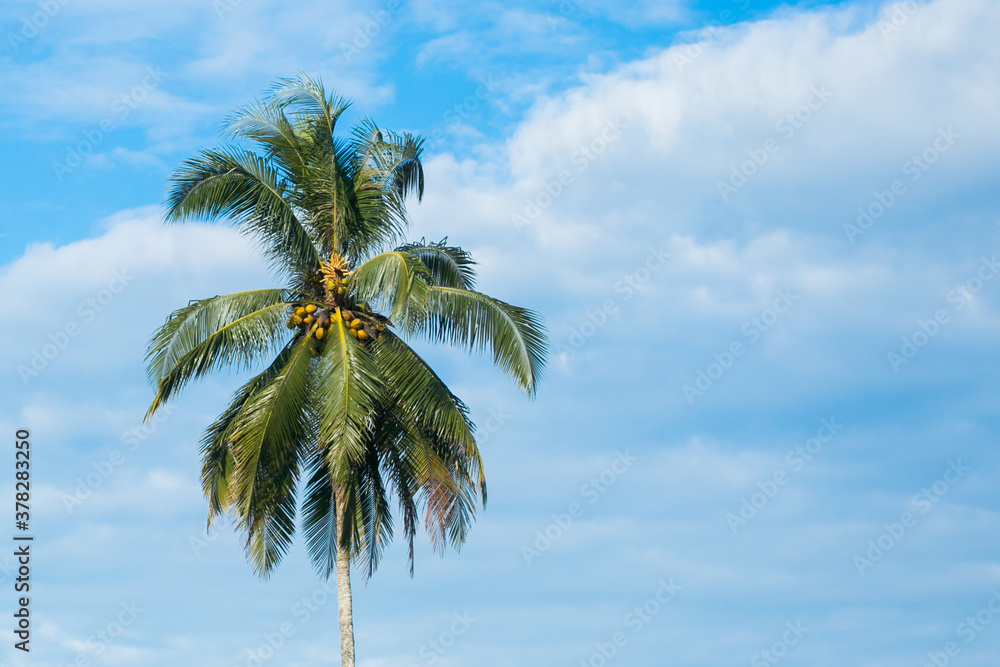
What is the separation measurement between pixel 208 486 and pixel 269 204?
17.5 feet

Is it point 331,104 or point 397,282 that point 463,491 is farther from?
point 331,104

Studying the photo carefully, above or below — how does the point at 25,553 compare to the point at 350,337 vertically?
below

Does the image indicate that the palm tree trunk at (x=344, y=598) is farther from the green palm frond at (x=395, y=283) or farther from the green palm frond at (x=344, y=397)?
the green palm frond at (x=395, y=283)

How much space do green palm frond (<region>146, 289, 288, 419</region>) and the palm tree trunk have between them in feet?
10.6

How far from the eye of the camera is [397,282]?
22.5m

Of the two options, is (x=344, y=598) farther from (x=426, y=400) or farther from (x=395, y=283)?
(x=395, y=283)

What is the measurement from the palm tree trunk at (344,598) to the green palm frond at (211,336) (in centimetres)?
323

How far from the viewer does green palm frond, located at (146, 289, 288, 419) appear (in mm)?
23562

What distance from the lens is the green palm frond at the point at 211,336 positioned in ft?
77.3

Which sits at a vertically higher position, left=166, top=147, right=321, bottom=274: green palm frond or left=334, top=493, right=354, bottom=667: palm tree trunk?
left=166, top=147, right=321, bottom=274: green palm frond

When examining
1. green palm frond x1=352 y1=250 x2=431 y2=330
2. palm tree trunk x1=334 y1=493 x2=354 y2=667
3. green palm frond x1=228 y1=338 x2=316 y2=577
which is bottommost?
palm tree trunk x1=334 y1=493 x2=354 y2=667

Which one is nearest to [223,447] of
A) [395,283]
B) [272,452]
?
[272,452]

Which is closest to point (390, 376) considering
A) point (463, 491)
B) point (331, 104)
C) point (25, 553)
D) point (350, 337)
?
point (350, 337)

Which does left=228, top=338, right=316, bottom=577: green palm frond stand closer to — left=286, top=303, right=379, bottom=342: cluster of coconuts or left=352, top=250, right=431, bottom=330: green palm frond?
left=286, top=303, right=379, bottom=342: cluster of coconuts
